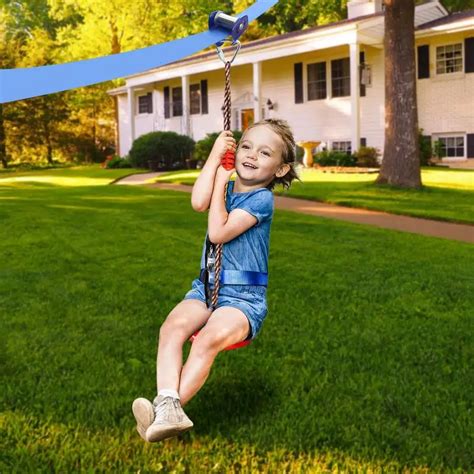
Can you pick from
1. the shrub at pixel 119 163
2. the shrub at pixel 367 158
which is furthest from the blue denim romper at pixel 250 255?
the shrub at pixel 119 163

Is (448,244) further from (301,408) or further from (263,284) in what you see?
(263,284)

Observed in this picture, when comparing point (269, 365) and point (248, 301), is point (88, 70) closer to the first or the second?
point (248, 301)

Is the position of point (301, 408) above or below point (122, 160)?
below

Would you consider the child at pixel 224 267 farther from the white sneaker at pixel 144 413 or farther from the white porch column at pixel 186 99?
the white porch column at pixel 186 99

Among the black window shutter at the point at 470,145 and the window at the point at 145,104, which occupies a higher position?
the window at the point at 145,104

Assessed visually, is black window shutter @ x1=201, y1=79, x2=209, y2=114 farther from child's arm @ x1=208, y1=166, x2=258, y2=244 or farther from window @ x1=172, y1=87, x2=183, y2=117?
child's arm @ x1=208, y1=166, x2=258, y2=244

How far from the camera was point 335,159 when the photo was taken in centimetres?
2050

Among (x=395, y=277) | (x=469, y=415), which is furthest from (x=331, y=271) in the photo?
(x=469, y=415)

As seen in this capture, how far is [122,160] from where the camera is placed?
28.5 meters

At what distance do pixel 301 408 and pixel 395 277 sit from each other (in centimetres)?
328

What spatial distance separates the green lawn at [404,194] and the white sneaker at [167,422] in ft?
26.0

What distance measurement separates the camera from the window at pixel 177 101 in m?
30.5

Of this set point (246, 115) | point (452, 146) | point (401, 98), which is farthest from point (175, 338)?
point (246, 115)

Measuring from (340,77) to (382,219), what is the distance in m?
13.9
